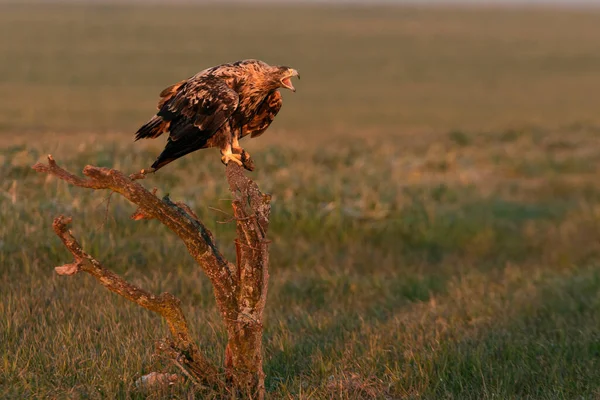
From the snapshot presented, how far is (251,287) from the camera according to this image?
217 inches

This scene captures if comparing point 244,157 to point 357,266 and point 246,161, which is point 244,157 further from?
point 357,266

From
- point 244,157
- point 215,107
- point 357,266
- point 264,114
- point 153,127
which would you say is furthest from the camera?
point 357,266

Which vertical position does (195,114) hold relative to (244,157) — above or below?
above

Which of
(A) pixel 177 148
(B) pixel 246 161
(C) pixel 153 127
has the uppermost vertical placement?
(C) pixel 153 127

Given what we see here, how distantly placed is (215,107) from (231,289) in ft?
4.01

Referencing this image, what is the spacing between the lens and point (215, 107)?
5.34m

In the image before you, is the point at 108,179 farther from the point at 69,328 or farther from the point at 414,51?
the point at 414,51

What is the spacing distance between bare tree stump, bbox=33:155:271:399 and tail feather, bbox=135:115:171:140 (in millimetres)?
323

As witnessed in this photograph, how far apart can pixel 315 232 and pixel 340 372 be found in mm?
5258

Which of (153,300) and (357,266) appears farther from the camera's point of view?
(357,266)

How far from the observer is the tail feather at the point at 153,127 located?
5.48 m

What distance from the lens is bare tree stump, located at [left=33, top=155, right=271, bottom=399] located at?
17.6 ft

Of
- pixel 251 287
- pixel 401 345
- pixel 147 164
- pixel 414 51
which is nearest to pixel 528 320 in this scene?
pixel 401 345

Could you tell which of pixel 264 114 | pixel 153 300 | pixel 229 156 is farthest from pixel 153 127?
pixel 153 300
